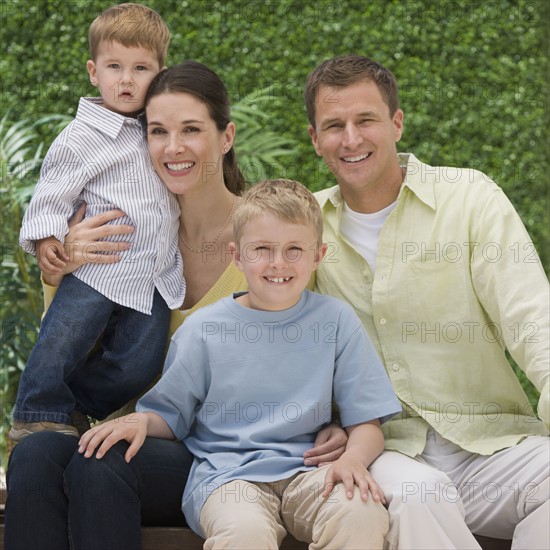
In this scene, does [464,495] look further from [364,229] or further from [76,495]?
[76,495]

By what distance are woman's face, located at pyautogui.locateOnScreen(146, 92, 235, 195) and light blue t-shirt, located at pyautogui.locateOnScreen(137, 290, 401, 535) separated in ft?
1.43

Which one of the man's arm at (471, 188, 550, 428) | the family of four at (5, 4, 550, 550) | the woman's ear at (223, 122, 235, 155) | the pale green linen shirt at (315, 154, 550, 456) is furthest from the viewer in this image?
the woman's ear at (223, 122, 235, 155)

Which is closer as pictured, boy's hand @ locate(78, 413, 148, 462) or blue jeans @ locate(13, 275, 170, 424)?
boy's hand @ locate(78, 413, 148, 462)

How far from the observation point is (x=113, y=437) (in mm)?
2031

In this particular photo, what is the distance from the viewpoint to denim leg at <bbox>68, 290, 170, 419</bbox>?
→ 2.35 m

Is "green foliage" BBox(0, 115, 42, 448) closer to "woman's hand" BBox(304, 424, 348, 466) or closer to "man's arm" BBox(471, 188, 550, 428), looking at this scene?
"woman's hand" BBox(304, 424, 348, 466)

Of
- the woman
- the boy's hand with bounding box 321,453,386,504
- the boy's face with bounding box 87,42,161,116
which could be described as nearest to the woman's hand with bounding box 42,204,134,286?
the woman

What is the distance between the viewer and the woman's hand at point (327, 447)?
6.84 feet

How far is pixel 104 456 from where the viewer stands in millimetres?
2012

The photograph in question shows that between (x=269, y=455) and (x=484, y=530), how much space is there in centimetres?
52

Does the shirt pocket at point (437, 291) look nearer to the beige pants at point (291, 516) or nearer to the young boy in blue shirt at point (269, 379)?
the young boy in blue shirt at point (269, 379)

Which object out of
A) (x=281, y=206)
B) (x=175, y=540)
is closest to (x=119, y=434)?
(x=175, y=540)

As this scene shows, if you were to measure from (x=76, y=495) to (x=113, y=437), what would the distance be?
0.14 meters

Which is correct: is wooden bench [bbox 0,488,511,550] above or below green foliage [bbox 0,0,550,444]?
below
